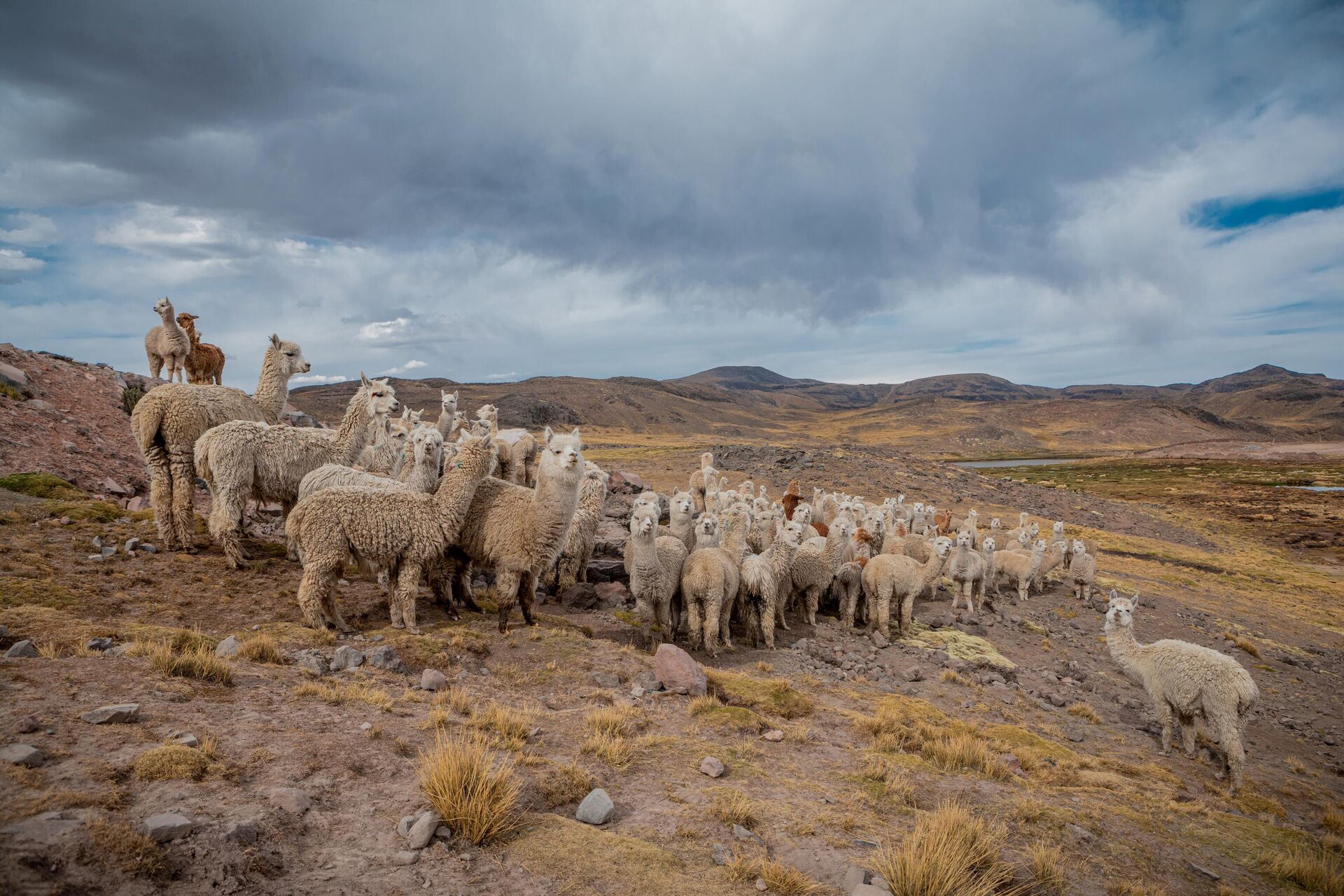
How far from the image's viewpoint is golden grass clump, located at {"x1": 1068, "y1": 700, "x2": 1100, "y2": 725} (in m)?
10.4

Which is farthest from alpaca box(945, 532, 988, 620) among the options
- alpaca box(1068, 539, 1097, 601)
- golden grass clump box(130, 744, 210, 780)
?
golden grass clump box(130, 744, 210, 780)

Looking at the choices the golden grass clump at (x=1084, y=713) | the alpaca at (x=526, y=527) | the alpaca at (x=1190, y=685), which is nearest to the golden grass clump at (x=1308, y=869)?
the alpaca at (x=1190, y=685)

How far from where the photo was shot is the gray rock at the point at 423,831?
12.4 feet

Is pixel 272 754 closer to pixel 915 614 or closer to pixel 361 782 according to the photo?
pixel 361 782

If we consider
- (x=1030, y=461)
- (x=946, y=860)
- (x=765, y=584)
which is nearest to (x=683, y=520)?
(x=765, y=584)

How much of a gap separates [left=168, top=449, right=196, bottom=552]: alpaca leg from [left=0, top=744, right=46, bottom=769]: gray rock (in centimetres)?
660

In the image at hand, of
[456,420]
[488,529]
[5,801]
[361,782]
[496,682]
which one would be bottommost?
[496,682]

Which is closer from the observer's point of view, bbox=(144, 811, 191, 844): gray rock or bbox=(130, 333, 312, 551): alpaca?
bbox=(144, 811, 191, 844): gray rock

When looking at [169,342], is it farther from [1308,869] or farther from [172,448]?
[1308,869]

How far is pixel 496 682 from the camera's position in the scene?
277 inches

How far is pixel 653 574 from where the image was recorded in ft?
32.6

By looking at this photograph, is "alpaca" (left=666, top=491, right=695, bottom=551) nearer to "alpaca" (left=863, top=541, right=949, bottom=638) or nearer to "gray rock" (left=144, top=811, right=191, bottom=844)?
"alpaca" (left=863, top=541, right=949, bottom=638)

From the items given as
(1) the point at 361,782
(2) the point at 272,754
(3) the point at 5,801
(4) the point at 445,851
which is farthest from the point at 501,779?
(3) the point at 5,801

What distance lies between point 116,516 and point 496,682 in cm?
836
